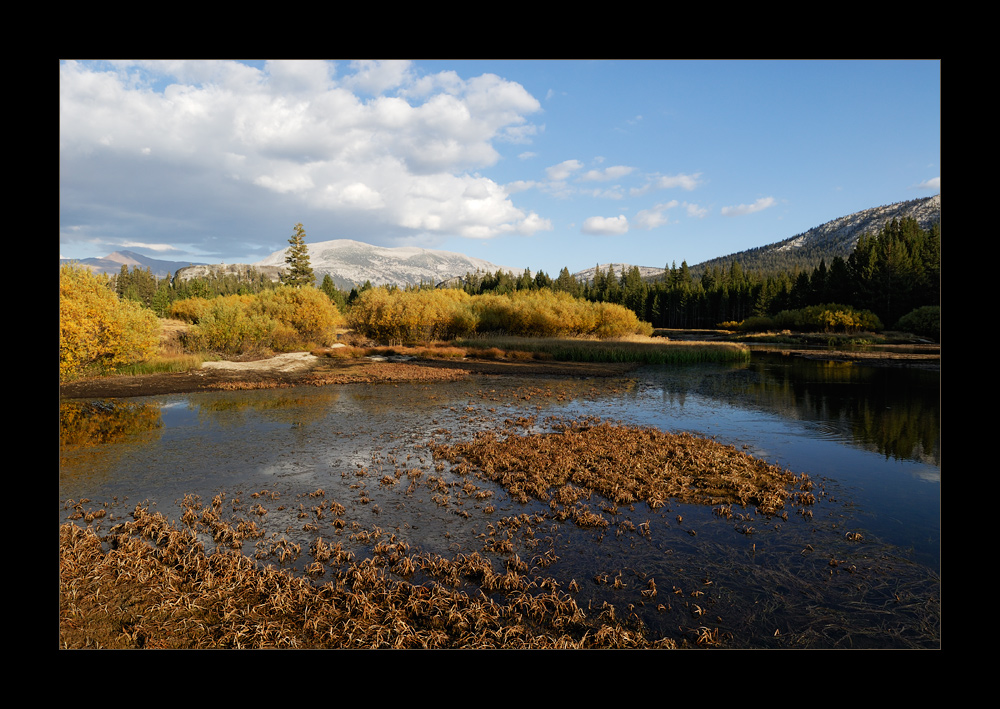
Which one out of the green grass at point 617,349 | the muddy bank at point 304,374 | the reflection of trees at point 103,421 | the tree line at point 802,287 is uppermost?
the tree line at point 802,287

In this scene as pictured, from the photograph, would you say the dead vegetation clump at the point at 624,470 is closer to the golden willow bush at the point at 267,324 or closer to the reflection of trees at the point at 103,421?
the reflection of trees at the point at 103,421

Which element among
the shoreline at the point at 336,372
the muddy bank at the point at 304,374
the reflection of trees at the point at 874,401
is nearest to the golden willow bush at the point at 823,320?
the shoreline at the point at 336,372

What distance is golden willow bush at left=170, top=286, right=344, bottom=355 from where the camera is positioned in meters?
41.3

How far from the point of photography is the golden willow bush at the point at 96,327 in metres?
24.6

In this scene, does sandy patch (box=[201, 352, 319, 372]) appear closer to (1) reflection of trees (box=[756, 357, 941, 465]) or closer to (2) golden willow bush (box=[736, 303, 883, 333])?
(1) reflection of trees (box=[756, 357, 941, 465])

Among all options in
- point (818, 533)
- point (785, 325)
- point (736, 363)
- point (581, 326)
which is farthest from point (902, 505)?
point (785, 325)

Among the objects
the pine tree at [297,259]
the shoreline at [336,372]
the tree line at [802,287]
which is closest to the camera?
the shoreline at [336,372]

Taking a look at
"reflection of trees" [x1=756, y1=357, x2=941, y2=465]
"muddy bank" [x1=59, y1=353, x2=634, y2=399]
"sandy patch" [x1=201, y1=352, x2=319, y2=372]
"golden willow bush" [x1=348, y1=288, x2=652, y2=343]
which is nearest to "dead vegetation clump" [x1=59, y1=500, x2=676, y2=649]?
"reflection of trees" [x1=756, y1=357, x2=941, y2=465]

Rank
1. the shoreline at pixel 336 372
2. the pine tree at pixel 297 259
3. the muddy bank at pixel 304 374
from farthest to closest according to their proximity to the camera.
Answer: the pine tree at pixel 297 259 < the shoreline at pixel 336 372 < the muddy bank at pixel 304 374

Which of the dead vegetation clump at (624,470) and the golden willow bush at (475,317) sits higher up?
the golden willow bush at (475,317)

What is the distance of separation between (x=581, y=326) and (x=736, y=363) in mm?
24088

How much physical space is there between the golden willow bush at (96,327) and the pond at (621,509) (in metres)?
5.78

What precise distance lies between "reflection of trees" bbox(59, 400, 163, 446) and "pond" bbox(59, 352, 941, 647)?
0.31 ft
